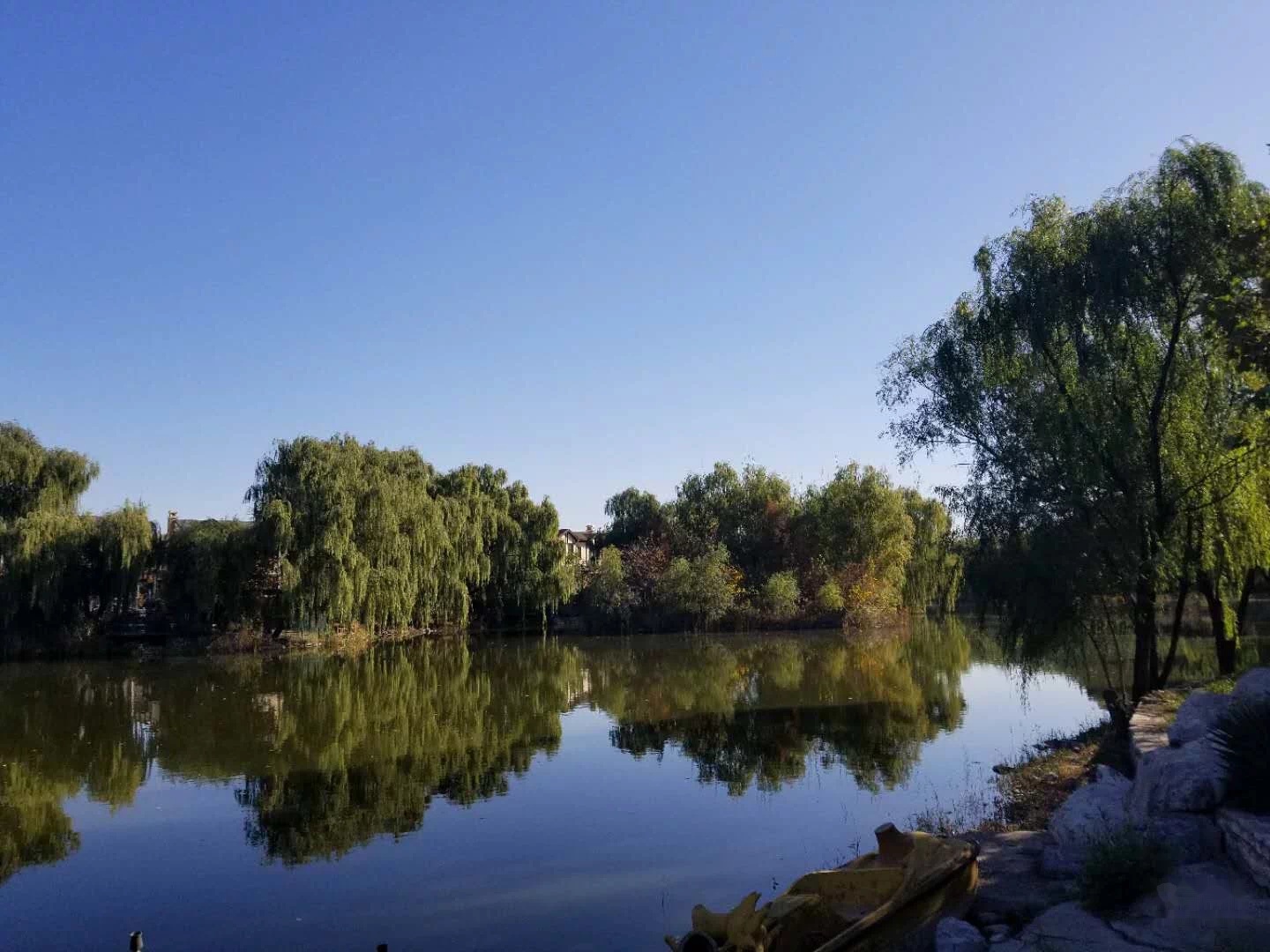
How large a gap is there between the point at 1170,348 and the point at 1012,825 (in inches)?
322

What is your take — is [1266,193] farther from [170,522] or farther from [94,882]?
[170,522]

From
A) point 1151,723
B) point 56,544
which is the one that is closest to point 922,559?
point 1151,723

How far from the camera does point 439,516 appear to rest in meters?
41.9

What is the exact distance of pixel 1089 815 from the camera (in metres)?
8.08

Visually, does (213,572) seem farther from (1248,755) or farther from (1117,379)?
(1248,755)

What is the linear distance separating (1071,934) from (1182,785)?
2256 mm

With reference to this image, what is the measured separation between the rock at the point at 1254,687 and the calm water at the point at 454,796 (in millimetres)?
3852

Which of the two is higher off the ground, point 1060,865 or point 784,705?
point 1060,865

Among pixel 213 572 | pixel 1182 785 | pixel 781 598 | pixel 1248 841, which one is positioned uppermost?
pixel 213 572

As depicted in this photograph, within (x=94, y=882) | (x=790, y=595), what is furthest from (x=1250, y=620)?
(x=94, y=882)

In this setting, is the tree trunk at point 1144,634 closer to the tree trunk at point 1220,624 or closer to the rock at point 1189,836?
the tree trunk at point 1220,624

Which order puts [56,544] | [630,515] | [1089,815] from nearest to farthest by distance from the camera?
1. [1089,815]
2. [56,544]
3. [630,515]

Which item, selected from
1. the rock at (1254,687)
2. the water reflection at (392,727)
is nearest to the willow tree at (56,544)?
the water reflection at (392,727)

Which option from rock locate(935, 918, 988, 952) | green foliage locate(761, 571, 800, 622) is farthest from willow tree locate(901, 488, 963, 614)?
rock locate(935, 918, 988, 952)
